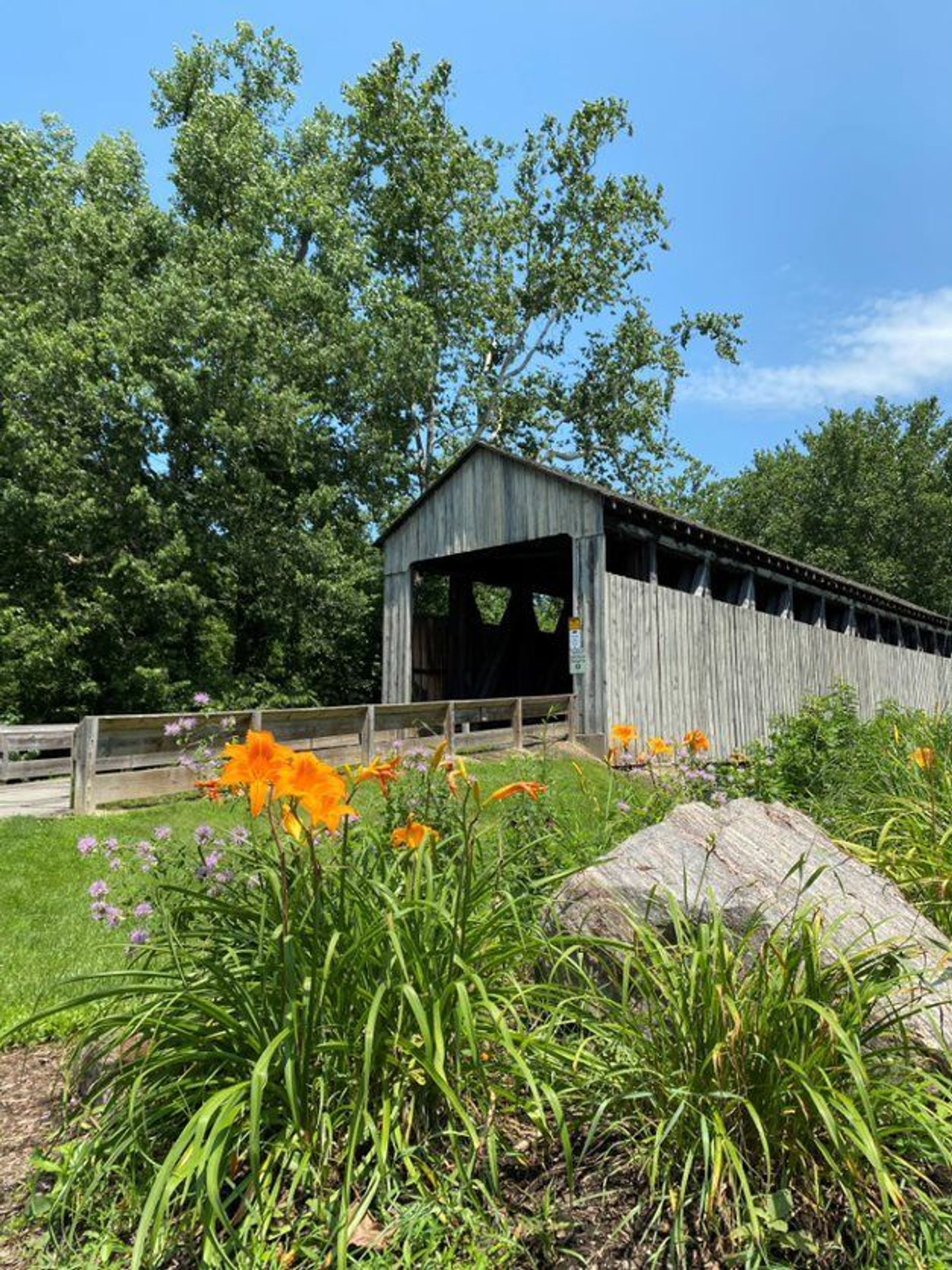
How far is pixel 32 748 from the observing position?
1077cm

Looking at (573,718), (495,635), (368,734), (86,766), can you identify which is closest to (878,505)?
(495,635)

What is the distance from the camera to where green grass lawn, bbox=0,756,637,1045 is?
3260 millimetres

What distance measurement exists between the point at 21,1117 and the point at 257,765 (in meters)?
1.41

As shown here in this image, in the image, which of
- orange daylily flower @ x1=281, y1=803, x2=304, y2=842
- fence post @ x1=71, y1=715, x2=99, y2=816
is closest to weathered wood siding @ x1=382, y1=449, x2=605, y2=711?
fence post @ x1=71, y1=715, x2=99, y2=816

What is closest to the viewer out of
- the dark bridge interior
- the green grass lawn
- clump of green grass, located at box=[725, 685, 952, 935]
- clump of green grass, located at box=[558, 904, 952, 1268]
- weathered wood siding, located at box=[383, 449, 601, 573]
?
clump of green grass, located at box=[558, 904, 952, 1268]

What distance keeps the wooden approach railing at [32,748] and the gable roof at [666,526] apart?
6.63 meters

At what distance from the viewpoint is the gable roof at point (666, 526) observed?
12.1 m

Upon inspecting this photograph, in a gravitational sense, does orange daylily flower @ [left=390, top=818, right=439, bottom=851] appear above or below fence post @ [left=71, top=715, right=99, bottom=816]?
above

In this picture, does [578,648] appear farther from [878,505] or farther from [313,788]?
[878,505]

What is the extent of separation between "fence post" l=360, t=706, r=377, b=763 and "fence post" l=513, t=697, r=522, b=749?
2.68 meters

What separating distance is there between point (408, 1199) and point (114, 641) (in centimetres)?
1641

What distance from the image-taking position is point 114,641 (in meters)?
16.3

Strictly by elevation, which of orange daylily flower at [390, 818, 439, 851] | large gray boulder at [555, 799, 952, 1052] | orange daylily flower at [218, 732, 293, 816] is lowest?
large gray boulder at [555, 799, 952, 1052]

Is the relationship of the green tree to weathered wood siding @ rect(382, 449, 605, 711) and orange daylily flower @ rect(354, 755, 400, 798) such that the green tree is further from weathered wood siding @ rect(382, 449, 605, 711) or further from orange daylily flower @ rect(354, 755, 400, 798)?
orange daylily flower @ rect(354, 755, 400, 798)
